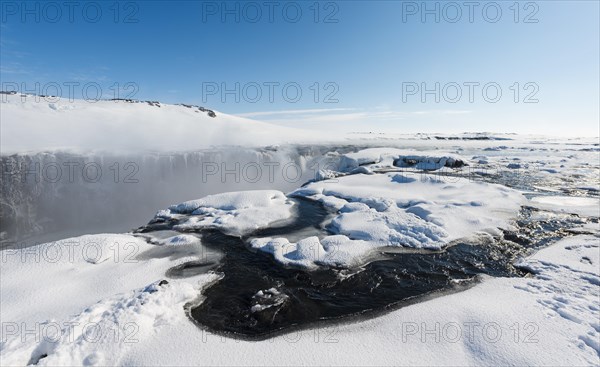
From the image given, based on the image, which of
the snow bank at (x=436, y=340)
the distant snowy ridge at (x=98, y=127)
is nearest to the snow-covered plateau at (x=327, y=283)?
the snow bank at (x=436, y=340)

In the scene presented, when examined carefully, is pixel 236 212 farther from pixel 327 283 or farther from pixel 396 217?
pixel 396 217

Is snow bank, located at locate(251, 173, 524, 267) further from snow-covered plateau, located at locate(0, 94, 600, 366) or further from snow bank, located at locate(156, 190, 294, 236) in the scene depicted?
snow bank, located at locate(156, 190, 294, 236)

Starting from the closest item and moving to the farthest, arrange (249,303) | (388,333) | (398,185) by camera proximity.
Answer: (388,333) → (249,303) → (398,185)

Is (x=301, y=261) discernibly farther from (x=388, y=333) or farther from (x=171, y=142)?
(x=171, y=142)

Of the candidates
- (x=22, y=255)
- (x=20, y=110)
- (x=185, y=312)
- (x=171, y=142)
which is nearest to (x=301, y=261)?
(x=185, y=312)

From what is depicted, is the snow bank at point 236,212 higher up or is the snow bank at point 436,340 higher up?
the snow bank at point 236,212

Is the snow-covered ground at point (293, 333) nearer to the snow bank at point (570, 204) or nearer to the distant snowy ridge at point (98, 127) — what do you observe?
the snow bank at point (570, 204)

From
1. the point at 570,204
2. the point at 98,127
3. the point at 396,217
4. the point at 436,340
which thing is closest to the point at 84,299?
the point at 436,340

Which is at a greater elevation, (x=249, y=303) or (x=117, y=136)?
(x=117, y=136)

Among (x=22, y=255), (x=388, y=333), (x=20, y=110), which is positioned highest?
(x=20, y=110)
